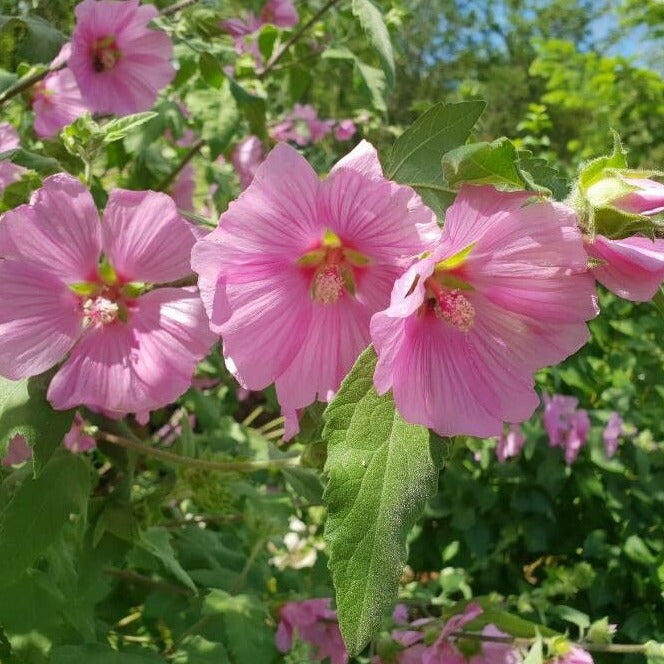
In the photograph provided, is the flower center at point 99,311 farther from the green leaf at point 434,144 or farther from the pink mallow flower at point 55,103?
the pink mallow flower at point 55,103

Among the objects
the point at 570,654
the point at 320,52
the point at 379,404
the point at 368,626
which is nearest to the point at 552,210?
the point at 379,404

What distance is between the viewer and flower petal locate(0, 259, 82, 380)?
2.55 ft

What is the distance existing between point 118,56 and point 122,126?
54 centimetres

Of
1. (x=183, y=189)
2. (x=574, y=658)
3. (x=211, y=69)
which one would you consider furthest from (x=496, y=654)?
(x=183, y=189)

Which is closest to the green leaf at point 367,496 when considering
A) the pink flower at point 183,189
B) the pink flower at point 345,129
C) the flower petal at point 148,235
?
the flower petal at point 148,235

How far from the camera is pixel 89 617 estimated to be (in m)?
1.23

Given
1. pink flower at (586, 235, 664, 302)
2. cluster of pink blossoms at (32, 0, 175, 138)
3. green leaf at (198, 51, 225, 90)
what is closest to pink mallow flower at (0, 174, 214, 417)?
pink flower at (586, 235, 664, 302)

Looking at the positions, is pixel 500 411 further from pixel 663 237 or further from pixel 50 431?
pixel 50 431

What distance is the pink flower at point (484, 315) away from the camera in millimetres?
625

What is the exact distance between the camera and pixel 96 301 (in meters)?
0.86

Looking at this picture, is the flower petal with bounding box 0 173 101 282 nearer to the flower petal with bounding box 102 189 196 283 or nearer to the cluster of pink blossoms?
the flower petal with bounding box 102 189 196 283

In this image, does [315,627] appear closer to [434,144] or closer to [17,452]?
[17,452]

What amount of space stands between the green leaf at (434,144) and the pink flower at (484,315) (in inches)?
3.1

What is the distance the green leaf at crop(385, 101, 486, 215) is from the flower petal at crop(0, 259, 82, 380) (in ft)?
1.13
